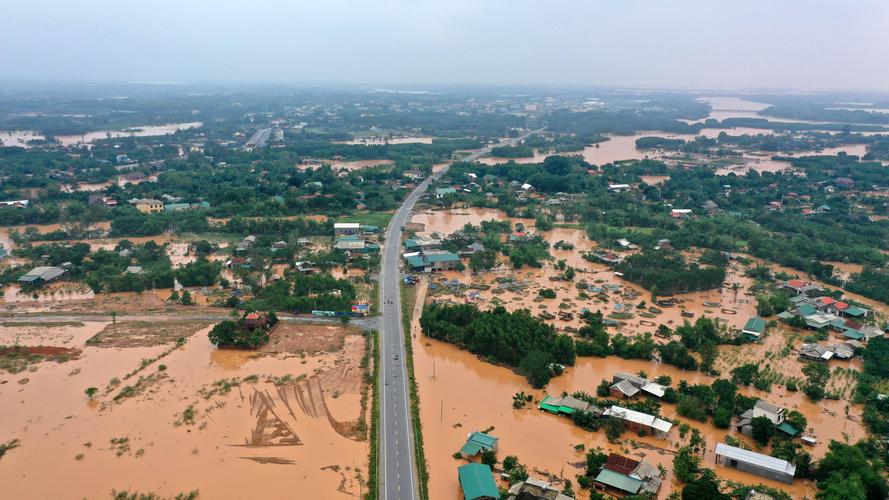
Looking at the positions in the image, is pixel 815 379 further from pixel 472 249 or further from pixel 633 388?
pixel 472 249

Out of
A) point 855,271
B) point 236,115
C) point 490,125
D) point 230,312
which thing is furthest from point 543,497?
point 236,115

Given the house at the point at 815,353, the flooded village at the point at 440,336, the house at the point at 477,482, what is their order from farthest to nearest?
the house at the point at 815,353, the flooded village at the point at 440,336, the house at the point at 477,482

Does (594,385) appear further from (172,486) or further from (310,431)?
(172,486)

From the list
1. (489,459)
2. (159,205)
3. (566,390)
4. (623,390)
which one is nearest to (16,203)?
(159,205)

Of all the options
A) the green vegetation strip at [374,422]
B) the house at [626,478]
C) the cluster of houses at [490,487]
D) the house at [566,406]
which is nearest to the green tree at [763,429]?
the house at [626,478]

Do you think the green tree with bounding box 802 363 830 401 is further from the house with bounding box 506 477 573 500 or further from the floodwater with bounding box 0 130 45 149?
the floodwater with bounding box 0 130 45 149

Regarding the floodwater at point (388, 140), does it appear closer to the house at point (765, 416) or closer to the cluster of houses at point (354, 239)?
the cluster of houses at point (354, 239)
